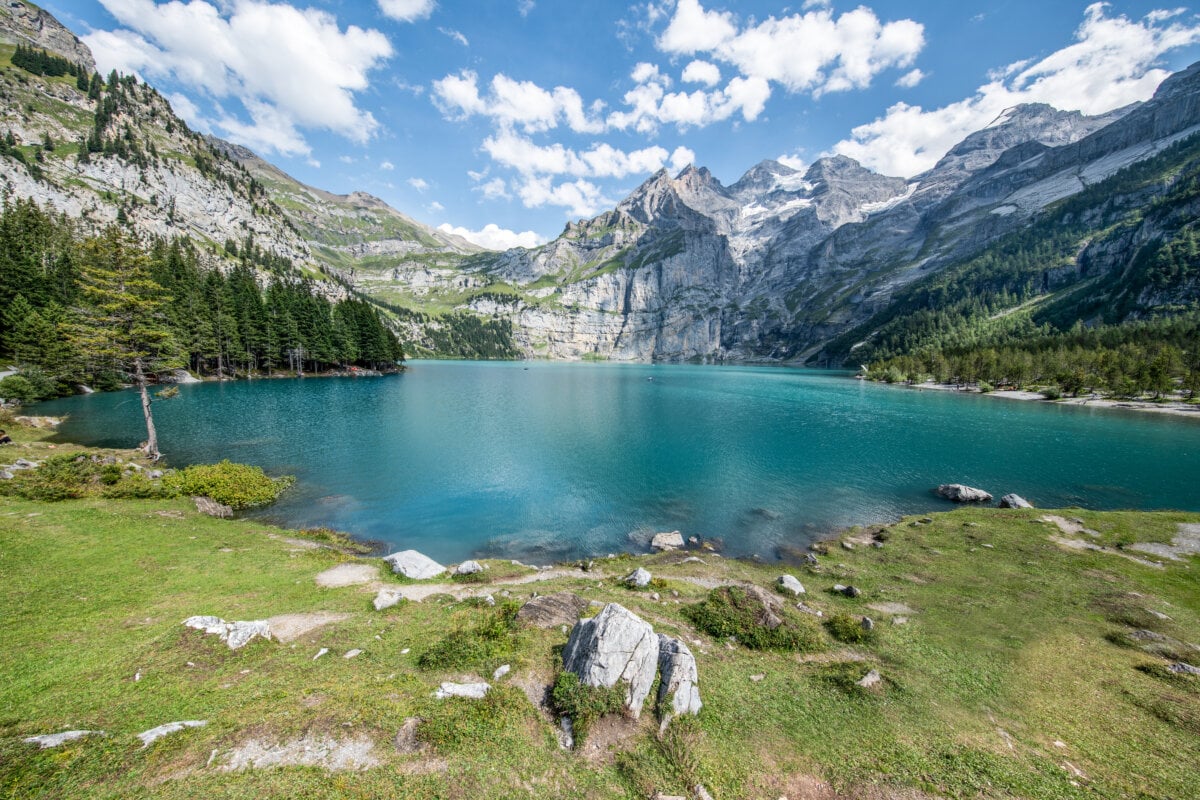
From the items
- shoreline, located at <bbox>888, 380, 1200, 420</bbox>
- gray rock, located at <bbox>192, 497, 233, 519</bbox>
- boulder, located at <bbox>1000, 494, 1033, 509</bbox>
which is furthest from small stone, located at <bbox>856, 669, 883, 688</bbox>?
shoreline, located at <bbox>888, 380, 1200, 420</bbox>

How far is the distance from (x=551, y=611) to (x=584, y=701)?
505 cm

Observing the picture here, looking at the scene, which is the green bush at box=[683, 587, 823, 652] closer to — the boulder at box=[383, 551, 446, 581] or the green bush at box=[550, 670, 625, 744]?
→ the green bush at box=[550, 670, 625, 744]

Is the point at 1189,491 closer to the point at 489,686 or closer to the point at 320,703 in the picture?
the point at 489,686

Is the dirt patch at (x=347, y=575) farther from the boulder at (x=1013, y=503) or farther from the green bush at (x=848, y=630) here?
the boulder at (x=1013, y=503)

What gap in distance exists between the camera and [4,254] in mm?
66875

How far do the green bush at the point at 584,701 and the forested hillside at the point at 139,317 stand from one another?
39467 mm

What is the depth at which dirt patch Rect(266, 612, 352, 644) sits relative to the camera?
46.0 ft

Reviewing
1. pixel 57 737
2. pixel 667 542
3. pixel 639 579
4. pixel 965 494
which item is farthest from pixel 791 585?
pixel 965 494

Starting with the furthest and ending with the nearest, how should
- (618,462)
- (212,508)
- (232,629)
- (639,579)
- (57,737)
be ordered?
(618,462)
(212,508)
(639,579)
(232,629)
(57,737)

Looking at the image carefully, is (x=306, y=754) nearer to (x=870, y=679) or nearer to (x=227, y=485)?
(x=870, y=679)

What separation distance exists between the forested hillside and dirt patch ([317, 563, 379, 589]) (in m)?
26.2

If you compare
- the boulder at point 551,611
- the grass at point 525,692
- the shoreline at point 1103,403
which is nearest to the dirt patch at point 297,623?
the grass at point 525,692

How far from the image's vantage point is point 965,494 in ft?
120

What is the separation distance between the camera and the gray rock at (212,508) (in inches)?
1064
